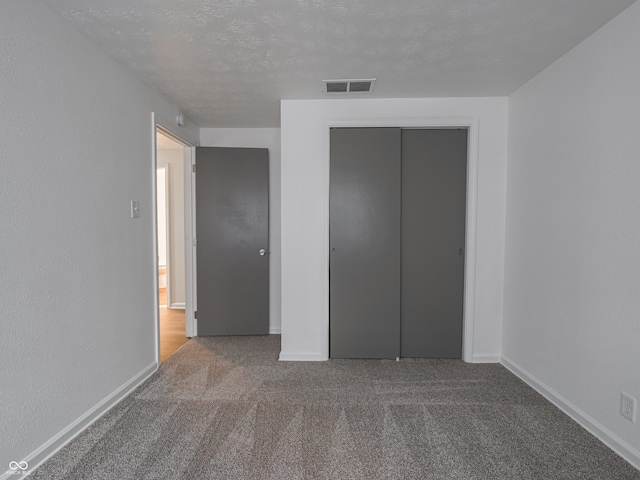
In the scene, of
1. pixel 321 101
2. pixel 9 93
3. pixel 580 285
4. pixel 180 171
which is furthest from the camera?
pixel 180 171

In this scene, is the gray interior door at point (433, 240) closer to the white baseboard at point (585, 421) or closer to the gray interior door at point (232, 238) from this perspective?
the white baseboard at point (585, 421)

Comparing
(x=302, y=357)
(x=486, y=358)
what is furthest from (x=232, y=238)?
(x=486, y=358)

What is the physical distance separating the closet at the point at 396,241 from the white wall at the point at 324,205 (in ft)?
0.34

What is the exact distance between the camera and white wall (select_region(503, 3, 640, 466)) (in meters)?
1.79

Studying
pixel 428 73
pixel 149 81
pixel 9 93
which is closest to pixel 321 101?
pixel 428 73

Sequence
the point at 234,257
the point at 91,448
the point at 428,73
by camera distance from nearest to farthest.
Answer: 1. the point at 91,448
2. the point at 428,73
3. the point at 234,257

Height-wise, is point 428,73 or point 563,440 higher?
point 428,73

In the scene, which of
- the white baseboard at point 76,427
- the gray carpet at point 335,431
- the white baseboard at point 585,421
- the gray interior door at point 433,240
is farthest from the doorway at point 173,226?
the white baseboard at point 585,421

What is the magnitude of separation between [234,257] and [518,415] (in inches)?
113

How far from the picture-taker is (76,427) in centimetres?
197

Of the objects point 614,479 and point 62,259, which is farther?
point 62,259

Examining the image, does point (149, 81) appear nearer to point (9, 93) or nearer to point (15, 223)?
point (9, 93)

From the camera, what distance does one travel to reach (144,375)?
2727 mm

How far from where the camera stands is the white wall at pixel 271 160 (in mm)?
4016
